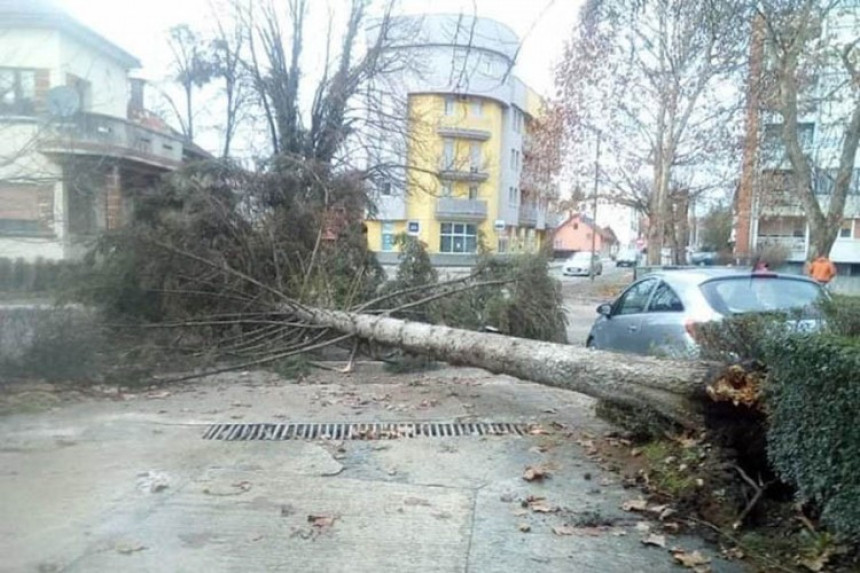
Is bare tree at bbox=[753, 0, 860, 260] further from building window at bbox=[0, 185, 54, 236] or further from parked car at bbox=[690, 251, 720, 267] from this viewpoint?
parked car at bbox=[690, 251, 720, 267]

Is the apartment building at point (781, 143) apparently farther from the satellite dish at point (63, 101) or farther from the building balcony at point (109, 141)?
the building balcony at point (109, 141)

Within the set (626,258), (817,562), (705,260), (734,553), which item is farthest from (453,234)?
(817,562)

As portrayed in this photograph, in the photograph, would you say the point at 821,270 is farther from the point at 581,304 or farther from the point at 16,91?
the point at 16,91

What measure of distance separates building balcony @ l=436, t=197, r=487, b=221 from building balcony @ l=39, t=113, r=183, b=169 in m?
33.7

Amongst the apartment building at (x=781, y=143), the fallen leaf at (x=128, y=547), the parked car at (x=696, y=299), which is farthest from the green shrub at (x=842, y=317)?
the apartment building at (x=781, y=143)

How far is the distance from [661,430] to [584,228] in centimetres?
7274

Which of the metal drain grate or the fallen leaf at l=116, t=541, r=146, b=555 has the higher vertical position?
the fallen leaf at l=116, t=541, r=146, b=555

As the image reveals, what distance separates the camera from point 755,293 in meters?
6.95

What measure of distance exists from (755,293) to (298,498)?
491 centimetres

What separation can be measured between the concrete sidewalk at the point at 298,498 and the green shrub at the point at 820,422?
59 cm

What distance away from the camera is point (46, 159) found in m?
7.95

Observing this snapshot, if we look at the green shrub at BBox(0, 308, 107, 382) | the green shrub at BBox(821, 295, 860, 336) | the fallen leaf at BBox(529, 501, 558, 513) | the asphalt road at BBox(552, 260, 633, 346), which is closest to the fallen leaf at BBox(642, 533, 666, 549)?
the fallen leaf at BBox(529, 501, 558, 513)

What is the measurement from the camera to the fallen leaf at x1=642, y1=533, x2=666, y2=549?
3744mm

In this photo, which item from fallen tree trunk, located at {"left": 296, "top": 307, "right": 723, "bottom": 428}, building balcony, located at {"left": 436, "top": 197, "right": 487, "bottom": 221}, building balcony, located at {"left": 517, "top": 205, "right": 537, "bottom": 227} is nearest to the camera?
fallen tree trunk, located at {"left": 296, "top": 307, "right": 723, "bottom": 428}
